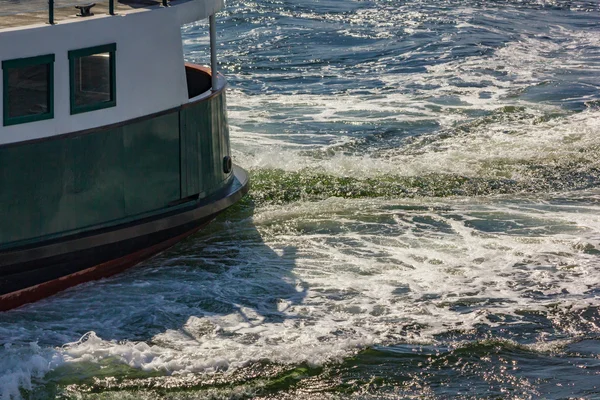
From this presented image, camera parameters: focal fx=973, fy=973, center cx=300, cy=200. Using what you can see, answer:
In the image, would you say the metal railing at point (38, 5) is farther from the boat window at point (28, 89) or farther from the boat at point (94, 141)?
the boat window at point (28, 89)

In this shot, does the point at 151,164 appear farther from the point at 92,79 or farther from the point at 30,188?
the point at 30,188

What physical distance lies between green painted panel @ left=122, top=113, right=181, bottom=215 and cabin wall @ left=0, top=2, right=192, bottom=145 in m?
0.17

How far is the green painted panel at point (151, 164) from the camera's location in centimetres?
985

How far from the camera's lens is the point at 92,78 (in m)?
9.50

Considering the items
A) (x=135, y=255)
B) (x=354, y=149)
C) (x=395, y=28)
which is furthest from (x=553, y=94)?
(x=135, y=255)

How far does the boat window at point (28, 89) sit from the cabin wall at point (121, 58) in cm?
5

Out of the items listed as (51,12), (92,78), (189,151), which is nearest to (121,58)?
(92,78)

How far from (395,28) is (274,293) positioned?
50.3 feet

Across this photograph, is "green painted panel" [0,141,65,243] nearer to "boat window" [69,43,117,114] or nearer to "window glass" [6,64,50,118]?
"window glass" [6,64,50,118]

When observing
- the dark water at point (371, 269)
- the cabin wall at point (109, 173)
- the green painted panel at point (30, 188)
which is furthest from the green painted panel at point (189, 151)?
the green painted panel at point (30, 188)

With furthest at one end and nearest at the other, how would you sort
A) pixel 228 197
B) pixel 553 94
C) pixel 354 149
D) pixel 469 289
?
1. pixel 553 94
2. pixel 354 149
3. pixel 228 197
4. pixel 469 289

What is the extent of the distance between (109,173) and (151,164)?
1.85ft

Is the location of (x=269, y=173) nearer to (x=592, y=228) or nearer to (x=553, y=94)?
(x=592, y=228)

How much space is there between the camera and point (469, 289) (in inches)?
393
